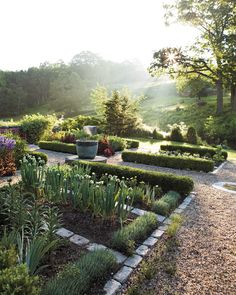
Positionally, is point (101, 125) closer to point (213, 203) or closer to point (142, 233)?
point (213, 203)

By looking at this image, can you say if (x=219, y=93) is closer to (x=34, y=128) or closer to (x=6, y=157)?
(x=34, y=128)

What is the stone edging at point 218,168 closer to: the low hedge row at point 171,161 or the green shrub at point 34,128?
the low hedge row at point 171,161

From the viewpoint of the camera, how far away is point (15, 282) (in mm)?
Result: 2453

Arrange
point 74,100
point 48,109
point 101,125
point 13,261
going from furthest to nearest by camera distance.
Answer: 1. point 48,109
2. point 74,100
3. point 101,125
4. point 13,261

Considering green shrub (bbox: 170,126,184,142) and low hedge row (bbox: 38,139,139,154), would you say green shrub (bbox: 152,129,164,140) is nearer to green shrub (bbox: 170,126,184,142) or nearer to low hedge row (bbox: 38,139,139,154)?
green shrub (bbox: 170,126,184,142)

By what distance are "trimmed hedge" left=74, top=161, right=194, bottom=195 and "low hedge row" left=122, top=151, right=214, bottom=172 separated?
355 cm

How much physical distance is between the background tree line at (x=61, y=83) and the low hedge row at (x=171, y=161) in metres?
39.6

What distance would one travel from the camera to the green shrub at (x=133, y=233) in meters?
4.41

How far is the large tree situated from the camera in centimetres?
2588

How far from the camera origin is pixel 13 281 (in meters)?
2.44

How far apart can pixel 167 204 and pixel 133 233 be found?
5.76ft

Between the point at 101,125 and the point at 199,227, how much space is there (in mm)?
18403

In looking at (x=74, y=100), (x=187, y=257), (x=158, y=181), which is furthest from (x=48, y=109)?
(x=187, y=257)

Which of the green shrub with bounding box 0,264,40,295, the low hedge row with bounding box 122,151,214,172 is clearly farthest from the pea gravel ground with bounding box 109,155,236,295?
the low hedge row with bounding box 122,151,214,172
